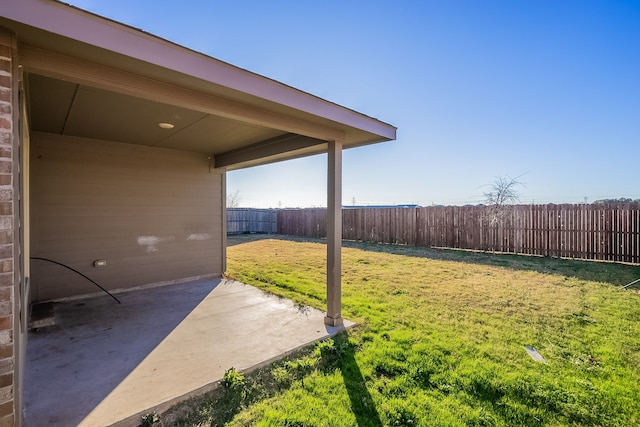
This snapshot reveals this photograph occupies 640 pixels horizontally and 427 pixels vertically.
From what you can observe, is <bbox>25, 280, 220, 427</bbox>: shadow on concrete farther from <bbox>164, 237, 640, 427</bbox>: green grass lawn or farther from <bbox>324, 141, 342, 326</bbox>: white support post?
<bbox>324, 141, 342, 326</bbox>: white support post

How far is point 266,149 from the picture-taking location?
4633mm

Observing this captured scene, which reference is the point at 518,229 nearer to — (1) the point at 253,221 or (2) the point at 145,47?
(2) the point at 145,47

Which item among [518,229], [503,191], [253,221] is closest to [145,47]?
[518,229]

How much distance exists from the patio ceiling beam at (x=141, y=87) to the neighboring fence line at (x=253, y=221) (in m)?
15.6

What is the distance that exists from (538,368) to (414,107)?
750cm

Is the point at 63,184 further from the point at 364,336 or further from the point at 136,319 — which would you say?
the point at 364,336

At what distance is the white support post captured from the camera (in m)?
3.55

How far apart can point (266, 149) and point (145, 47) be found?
281 centimetres

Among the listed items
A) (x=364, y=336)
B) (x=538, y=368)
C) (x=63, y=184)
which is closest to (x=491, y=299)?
(x=538, y=368)

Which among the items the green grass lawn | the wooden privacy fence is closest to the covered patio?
the green grass lawn

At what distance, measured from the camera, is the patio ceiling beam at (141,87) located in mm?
1768

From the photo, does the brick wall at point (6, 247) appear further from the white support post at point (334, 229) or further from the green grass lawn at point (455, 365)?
the white support post at point (334, 229)

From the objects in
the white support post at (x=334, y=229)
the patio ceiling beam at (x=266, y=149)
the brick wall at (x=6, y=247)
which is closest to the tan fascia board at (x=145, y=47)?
the brick wall at (x=6, y=247)

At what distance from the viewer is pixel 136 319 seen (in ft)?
12.4
